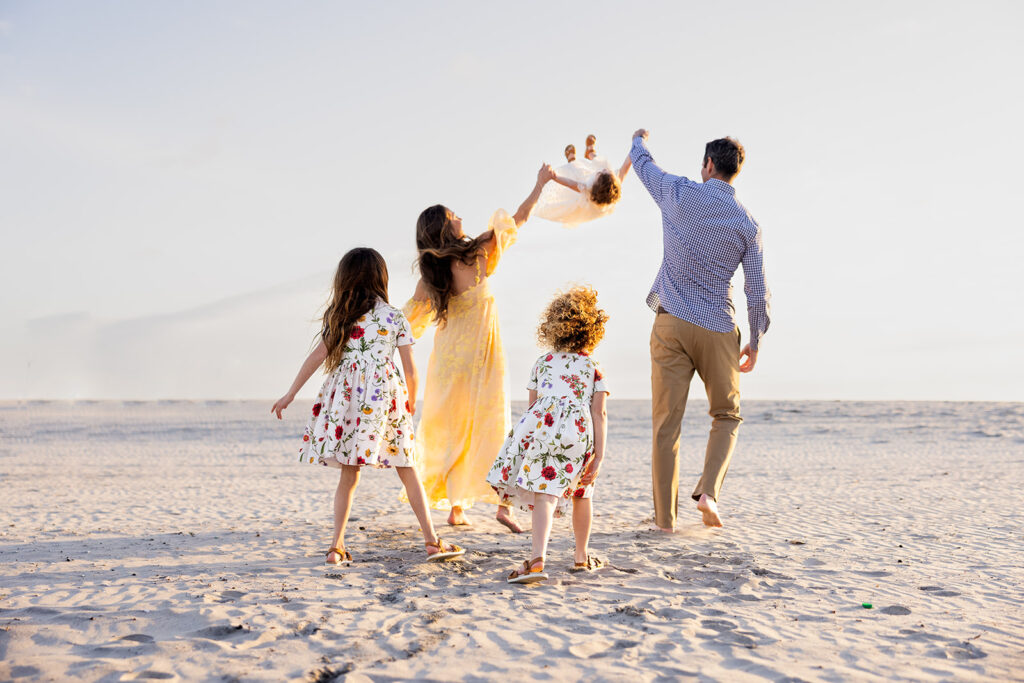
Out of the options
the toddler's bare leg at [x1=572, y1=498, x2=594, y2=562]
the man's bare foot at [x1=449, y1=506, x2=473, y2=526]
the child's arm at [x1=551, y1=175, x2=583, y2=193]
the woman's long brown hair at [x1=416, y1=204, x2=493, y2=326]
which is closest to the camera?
the toddler's bare leg at [x1=572, y1=498, x2=594, y2=562]

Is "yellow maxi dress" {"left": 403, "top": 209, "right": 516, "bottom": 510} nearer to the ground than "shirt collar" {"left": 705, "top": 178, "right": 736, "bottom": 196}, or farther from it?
nearer to the ground

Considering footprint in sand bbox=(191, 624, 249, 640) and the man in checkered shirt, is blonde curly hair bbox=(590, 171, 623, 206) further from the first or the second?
footprint in sand bbox=(191, 624, 249, 640)

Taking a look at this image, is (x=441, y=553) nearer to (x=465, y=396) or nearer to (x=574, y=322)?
(x=465, y=396)

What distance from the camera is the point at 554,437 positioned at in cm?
430

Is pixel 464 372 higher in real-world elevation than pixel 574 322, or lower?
lower

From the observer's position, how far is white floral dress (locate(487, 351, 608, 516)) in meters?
4.27

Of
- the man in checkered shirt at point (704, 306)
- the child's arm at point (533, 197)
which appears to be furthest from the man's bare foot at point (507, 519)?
the child's arm at point (533, 197)

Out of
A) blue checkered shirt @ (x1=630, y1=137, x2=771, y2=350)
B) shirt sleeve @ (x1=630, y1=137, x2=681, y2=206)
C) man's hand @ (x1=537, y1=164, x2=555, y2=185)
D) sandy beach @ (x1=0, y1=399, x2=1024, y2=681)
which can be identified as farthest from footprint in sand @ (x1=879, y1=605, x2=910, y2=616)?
man's hand @ (x1=537, y1=164, x2=555, y2=185)

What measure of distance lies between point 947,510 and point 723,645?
4974 millimetres

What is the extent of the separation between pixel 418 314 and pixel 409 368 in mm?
898

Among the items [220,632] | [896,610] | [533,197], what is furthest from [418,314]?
[896,610]

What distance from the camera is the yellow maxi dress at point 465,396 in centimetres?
534

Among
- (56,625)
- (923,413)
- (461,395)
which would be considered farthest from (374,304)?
(923,413)

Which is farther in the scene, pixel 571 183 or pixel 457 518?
pixel 457 518
